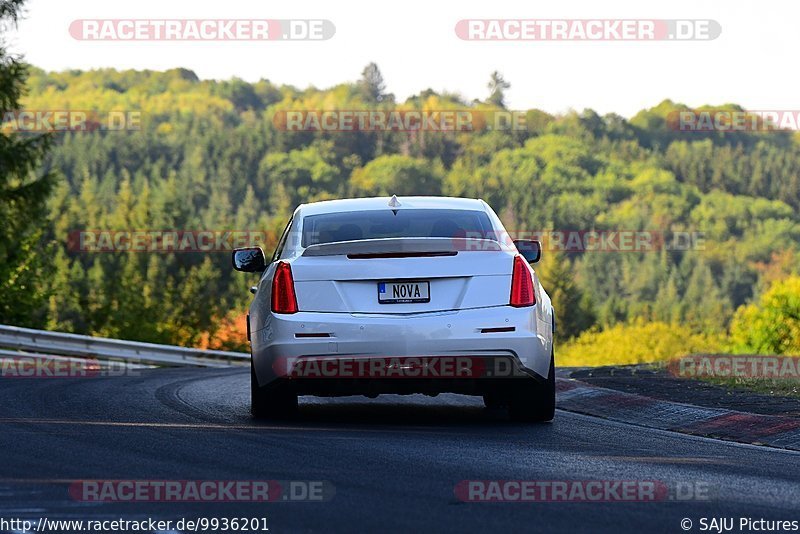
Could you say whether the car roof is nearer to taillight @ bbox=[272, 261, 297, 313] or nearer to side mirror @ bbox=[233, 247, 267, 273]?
side mirror @ bbox=[233, 247, 267, 273]

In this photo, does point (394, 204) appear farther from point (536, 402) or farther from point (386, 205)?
point (536, 402)

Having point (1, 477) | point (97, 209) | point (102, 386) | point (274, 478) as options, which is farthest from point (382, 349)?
point (97, 209)

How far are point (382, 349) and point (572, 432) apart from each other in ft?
5.01

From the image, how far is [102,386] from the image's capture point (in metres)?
15.1

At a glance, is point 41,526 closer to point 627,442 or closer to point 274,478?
point 274,478

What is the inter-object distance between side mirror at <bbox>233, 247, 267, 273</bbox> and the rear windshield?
2.73ft

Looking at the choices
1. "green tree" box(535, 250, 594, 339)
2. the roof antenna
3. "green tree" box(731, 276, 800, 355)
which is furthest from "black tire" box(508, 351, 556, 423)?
"green tree" box(535, 250, 594, 339)

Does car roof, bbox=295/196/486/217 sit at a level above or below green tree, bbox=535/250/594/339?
above

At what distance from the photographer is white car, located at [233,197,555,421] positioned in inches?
391

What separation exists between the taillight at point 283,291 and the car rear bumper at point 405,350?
65 mm
